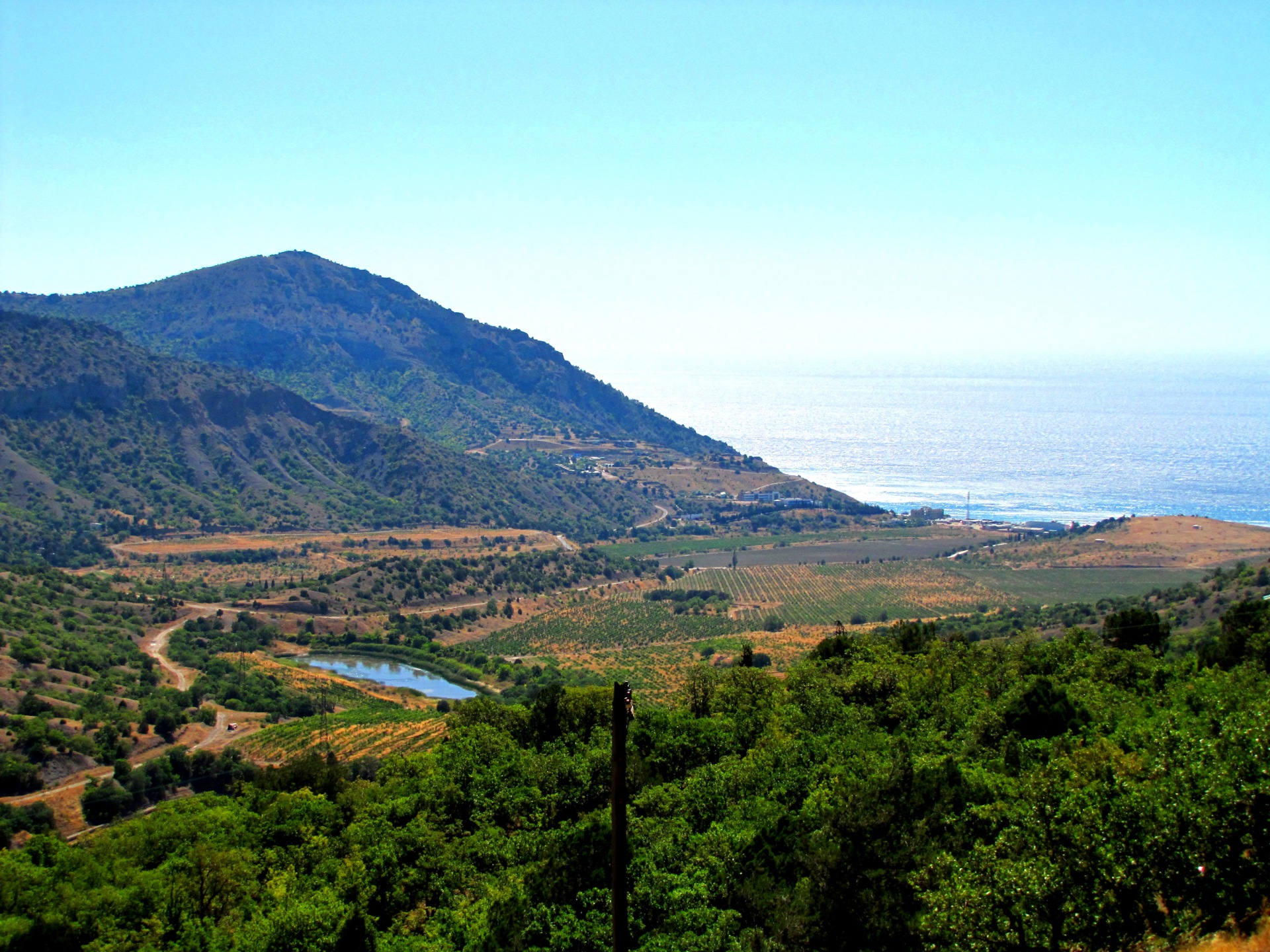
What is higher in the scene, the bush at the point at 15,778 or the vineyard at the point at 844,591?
the bush at the point at 15,778

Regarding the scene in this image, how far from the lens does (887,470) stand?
182m

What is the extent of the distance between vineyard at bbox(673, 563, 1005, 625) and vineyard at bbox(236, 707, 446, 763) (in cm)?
3583

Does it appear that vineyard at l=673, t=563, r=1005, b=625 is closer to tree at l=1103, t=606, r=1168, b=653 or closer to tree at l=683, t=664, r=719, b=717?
tree at l=1103, t=606, r=1168, b=653

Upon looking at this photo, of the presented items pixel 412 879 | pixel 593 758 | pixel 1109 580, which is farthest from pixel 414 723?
pixel 1109 580

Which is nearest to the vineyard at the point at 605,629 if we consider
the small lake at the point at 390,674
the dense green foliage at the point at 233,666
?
the small lake at the point at 390,674

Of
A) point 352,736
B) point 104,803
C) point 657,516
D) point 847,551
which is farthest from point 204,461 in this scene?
point 104,803

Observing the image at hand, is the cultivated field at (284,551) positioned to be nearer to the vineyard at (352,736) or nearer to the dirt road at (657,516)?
the dirt road at (657,516)

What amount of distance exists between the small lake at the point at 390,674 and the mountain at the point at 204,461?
1930 inches

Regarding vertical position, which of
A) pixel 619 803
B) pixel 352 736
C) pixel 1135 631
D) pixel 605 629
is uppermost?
pixel 619 803

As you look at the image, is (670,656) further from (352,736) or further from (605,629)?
(352,736)

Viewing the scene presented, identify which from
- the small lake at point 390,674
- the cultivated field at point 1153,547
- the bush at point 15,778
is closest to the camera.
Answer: the bush at point 15,778

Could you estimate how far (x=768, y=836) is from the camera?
19172mm

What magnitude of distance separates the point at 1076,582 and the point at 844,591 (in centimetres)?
1966

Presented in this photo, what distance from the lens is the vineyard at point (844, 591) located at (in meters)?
80.3
